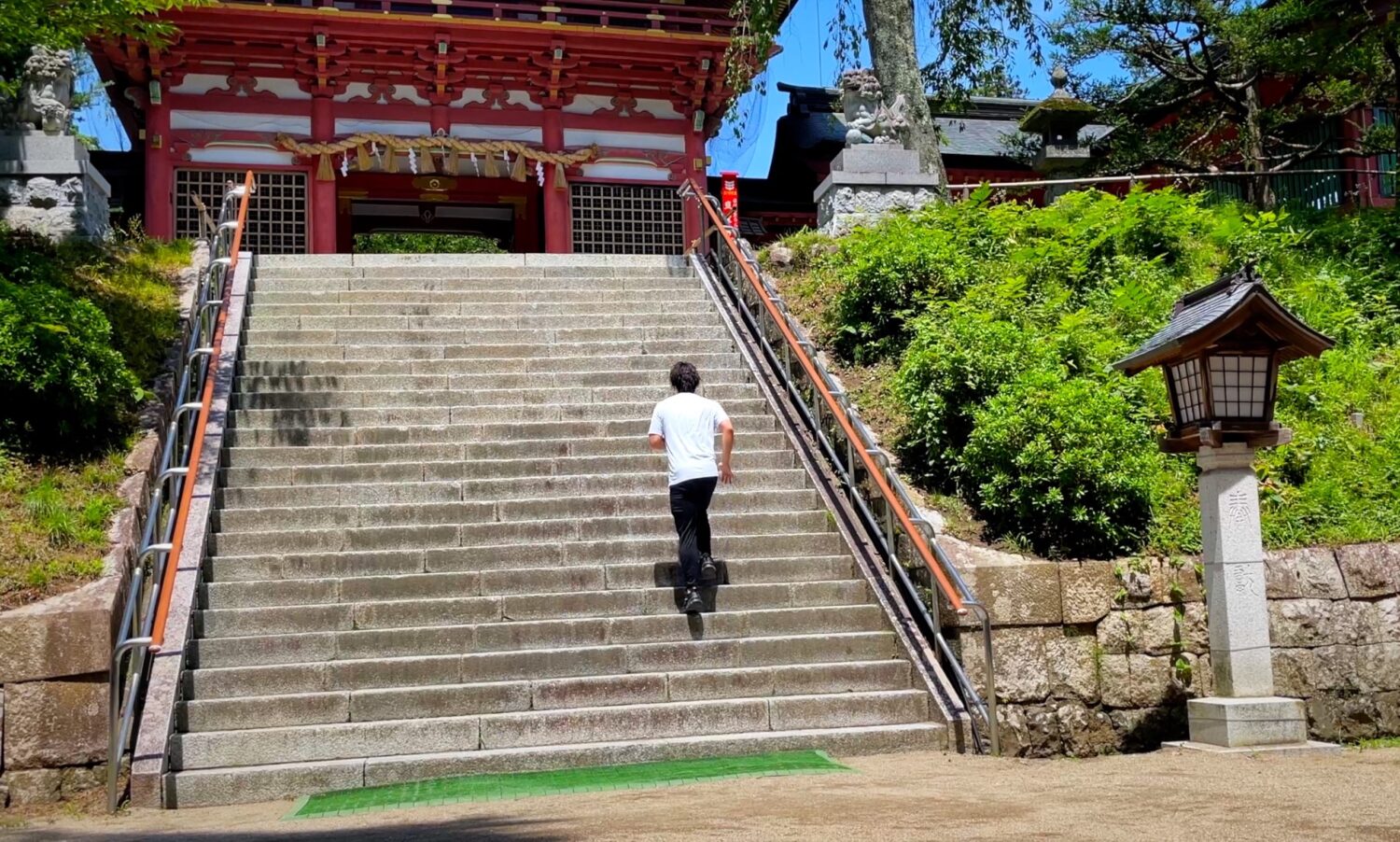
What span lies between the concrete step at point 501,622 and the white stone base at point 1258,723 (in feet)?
6.43

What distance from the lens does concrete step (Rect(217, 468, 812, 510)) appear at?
8.23m

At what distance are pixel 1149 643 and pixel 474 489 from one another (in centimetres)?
454

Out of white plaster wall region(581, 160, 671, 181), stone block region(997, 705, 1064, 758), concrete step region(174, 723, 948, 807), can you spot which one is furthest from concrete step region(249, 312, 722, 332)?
white plaster wall region(581, 160, 671, 181)

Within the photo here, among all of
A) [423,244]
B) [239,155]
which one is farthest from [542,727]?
[423,244]

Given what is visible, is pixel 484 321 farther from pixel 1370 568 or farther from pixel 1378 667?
pixel 1378 667

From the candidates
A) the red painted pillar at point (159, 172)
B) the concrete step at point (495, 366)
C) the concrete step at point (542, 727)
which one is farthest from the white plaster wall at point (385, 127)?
the concrete step at point (542, 727)

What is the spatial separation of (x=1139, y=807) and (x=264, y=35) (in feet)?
51.3

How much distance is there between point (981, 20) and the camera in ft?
56.2

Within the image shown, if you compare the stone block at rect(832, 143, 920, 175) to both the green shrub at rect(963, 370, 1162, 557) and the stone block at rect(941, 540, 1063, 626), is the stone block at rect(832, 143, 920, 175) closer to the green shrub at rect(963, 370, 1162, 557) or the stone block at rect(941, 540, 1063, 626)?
the green shrub at rect(963, 370, 1162, 557)

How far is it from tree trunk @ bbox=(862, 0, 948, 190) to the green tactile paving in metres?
10.6

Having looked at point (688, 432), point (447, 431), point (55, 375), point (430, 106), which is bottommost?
point (688, 432)

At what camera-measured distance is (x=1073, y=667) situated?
707 centimetres

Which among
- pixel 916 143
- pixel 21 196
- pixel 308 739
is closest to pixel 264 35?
pixel 21 196

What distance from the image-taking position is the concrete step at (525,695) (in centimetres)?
636
